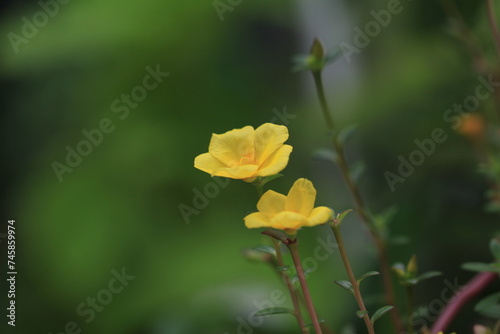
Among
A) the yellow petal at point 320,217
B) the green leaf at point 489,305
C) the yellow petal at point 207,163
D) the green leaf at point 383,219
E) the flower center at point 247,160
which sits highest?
the yellow petal at point 207,163

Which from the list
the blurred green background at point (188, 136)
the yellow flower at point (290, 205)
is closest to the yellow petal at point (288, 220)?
the yellow flower at point (290, 205)

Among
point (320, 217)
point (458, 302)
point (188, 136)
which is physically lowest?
point (458, 302)

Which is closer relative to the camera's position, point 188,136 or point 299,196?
point 299,196

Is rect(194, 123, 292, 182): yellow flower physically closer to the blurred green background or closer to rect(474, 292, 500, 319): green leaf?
rect(474, 292, 500, 319): green leaf

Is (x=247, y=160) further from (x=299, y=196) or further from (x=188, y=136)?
(x=188, y=136)

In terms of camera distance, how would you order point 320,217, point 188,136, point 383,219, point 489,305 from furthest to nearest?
point 188,136 < point 383,219 < point 489,305 < point 320,217

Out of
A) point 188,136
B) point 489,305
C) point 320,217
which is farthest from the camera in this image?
point 188,136

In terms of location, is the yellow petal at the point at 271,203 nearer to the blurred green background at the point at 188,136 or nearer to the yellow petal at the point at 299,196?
the yellow petal at the point at 299,196

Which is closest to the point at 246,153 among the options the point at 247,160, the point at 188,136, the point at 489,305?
the point at 247,160
